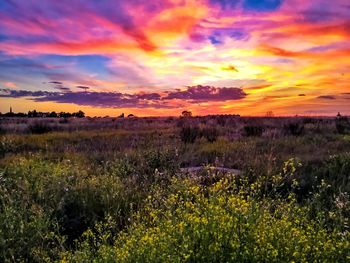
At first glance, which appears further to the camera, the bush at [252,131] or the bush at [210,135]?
the bush at [252,131]

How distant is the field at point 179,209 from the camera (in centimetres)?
365

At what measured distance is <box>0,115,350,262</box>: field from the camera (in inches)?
144

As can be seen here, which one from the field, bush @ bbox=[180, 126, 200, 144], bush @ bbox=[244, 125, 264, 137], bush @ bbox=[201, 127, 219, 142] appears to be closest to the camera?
the field

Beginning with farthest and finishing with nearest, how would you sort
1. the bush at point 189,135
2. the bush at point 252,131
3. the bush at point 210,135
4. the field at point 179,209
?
the bush at point 252,131, the bush at point 210,135, the bush at point 189,135, the field at point 179,209

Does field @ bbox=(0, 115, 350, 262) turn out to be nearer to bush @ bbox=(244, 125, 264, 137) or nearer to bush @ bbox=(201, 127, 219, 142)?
bush @ bbox=(201, 127, 219, 142)

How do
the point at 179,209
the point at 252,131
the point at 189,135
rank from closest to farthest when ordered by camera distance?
1. the point at 179,209
2. the point at 189,135
3. the point at 252,131

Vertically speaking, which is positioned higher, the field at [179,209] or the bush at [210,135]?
the bush at [210,135]

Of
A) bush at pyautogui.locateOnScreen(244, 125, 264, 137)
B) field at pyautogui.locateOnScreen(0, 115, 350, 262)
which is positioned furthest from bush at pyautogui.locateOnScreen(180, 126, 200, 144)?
bush at pyautogui.locateOnScreen(244, 125, 264, 137)

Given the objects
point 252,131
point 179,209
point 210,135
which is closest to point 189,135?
point 210,135

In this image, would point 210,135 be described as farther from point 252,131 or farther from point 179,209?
point 179,209

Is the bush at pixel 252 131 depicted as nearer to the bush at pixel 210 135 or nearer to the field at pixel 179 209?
the bush at pixel 210 135

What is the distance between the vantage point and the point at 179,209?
4156 millimetres

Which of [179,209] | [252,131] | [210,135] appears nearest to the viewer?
[179,209]

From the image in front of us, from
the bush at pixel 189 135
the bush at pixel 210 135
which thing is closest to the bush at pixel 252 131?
the bush at pixel 210 135
